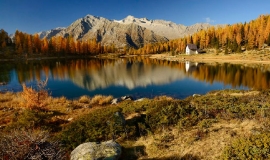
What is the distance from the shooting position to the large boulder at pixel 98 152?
9748mm

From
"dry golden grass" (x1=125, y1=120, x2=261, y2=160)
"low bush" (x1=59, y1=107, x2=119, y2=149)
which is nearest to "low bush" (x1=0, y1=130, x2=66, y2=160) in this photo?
"dry golden grass" (x1=125, y1=120, x2=261, y2=160)

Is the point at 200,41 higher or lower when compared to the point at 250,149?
higher

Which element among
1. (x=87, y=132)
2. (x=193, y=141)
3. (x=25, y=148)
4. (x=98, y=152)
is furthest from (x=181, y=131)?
(x=25, y=148)

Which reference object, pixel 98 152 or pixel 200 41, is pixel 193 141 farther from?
pixel 200 41

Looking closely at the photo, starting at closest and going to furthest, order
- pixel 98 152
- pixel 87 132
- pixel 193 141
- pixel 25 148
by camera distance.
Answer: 1. pixel 25 148
2. pixel 98 152
3. pixel 193 141
4. pixel 87 132

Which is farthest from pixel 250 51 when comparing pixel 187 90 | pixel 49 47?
pixel 49 47

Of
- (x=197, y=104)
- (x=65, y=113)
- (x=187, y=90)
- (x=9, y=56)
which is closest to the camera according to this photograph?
(x=197, y=104)

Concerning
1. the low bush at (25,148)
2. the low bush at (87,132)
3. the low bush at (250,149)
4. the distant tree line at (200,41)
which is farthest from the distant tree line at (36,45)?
the low bush at (250,149)

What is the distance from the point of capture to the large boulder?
384 inches

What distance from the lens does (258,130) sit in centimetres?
1177

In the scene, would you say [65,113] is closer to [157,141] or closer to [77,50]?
[157,141]

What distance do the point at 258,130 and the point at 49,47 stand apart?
568 ft

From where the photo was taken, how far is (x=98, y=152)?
1003 centimetres

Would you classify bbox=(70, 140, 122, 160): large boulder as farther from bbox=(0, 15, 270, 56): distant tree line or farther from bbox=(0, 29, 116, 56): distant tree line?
bbox=(0, 29, 116, 56): distant tree line
